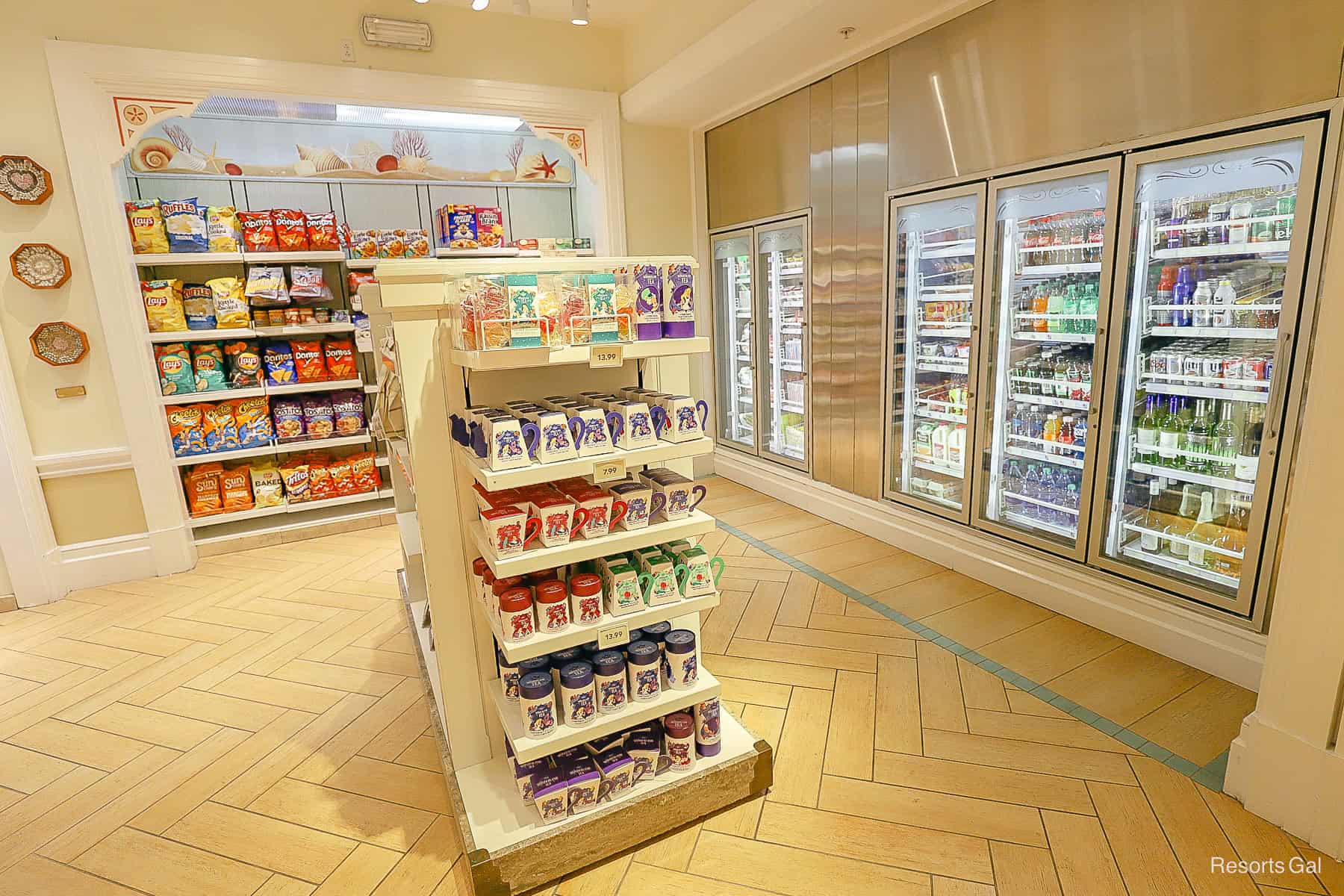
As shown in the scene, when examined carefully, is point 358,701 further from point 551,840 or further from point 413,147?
point 413,147

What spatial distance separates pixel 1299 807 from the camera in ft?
5.90

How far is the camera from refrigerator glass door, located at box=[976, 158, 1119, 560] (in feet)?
9.45

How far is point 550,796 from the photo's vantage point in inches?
68.9

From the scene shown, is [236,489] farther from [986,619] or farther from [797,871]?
[986,619]

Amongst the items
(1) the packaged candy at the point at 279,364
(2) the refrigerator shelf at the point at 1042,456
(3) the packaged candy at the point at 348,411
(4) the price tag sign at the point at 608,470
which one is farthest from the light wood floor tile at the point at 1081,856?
(1) the packaged candy at the point at 279,364

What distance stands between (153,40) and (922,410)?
15.5ft

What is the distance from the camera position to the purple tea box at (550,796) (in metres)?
1.75

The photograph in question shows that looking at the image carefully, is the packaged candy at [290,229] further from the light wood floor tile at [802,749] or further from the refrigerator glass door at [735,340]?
the light wood floor tile at [802,749]

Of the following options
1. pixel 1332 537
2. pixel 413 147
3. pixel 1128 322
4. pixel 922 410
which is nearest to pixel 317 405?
pixel 413 147

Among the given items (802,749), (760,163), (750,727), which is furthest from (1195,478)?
(760,163)

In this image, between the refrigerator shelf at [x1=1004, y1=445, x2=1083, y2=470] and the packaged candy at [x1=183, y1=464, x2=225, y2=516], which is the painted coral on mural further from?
the refrigerator shelf at [x1=1004, y1=445, x2=1083, y2=470]

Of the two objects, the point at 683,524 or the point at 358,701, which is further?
the point at 358,701

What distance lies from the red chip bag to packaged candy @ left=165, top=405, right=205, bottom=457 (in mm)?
1058

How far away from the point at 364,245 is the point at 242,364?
109 centimetres
